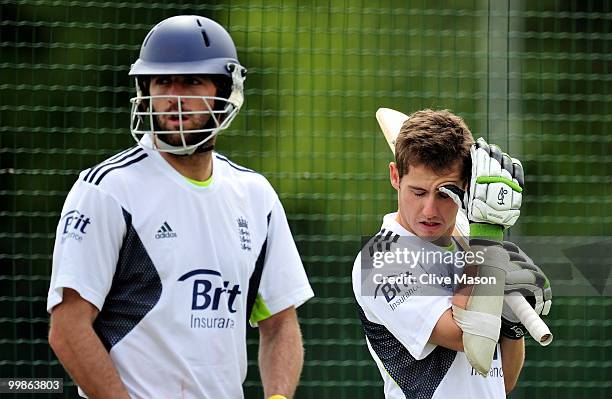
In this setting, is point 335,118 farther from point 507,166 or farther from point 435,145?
point 507,166

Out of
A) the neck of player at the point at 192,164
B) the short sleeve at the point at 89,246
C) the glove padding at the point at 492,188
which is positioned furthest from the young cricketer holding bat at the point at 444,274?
the short sleeve at the point at 89,246

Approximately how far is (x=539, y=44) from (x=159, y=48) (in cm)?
337

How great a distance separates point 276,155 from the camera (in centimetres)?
600

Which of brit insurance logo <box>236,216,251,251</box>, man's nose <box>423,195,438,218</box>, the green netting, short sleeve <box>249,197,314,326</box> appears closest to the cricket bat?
man's nose <box>423,195,438,218</box>

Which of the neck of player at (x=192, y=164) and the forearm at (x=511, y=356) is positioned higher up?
the neck of player at (x=192, y=164)

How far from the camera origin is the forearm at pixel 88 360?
2.92 m

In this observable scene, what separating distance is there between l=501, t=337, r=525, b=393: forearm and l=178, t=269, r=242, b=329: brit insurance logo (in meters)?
0.87

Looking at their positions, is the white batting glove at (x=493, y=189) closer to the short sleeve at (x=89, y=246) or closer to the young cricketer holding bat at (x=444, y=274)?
the young cricketer holding bat at (x=444, y=274)

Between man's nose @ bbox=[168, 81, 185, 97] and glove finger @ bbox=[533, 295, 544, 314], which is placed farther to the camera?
glove finger @ bbox=[533, 295, 544, 314]

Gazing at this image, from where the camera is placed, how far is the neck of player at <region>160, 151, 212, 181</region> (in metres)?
3.14

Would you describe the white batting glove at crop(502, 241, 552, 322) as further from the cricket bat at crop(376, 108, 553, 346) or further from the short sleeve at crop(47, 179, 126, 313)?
the short sleeve at crop(47, 179, 126, 313)

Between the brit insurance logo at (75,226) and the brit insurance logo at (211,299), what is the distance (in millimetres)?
255

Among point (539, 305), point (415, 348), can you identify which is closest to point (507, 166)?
point (539, 305)

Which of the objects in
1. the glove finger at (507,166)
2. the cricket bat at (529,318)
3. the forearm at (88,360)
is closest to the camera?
the forearm at (88,360)
